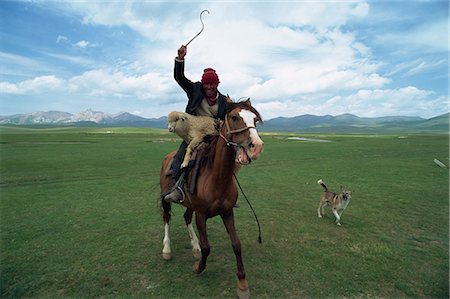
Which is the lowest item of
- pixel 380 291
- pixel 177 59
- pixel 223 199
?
pixel 380 291

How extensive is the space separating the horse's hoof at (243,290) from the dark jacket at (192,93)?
12.5 ft

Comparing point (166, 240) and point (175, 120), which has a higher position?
point (175, 120)

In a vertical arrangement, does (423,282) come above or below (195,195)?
below

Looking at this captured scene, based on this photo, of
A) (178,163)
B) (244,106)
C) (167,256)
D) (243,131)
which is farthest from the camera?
(167,256)

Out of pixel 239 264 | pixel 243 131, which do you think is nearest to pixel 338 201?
pixel 239 264

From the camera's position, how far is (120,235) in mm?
9305

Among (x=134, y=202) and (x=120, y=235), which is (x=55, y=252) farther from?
(x=134, y=202)

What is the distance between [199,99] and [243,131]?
1.97 metres

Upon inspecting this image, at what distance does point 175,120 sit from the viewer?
6.41 metres

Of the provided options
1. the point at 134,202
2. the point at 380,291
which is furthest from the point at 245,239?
the point at 134,202

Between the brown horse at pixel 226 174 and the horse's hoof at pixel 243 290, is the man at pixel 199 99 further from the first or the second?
the horse's hoof at pixel 243 290

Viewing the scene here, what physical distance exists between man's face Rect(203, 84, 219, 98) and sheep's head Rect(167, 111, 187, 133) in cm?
77

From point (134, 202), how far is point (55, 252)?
5604 mm

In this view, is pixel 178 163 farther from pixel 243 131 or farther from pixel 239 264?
pixel 239 264
